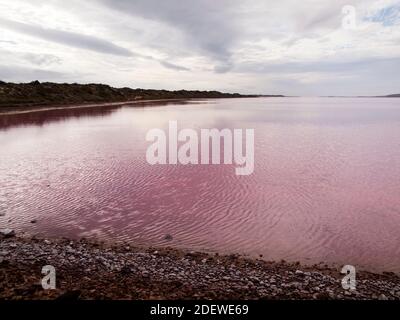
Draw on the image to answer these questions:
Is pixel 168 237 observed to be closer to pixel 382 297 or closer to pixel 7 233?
pixel 7 233

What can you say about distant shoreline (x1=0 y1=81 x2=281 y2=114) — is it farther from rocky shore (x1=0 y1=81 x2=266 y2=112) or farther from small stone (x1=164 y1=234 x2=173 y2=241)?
small stone (x1=164 y1=234 x2=173 y2=241)

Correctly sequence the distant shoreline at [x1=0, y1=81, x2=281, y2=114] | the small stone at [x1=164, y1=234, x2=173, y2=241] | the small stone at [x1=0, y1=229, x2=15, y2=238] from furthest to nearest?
the distant shoreline at [x1=0, y1=81, x2=281, y2=114] → the small stone at [x1=164, y1=234, x2=173, y2=241] → the small stone at [x1=0, y1=229, x2=15, y2=238]

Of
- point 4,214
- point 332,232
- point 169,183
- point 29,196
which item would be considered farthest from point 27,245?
point 332,232

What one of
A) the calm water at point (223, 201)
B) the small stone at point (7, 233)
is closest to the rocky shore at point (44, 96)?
the calm water at point (223, 201)

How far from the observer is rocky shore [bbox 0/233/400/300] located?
6.54 metres

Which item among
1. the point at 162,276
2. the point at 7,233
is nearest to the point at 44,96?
the point at 7,233

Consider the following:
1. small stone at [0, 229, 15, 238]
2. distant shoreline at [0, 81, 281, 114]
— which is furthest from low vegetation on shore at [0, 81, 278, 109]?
small stone at [0, 229, 15, 238]

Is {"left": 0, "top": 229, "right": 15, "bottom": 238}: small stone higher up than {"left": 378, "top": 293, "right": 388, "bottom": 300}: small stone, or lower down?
higher up

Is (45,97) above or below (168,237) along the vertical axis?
above

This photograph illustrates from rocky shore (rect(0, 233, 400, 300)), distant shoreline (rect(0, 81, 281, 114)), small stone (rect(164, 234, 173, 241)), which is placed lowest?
small stone (rect(164, 234, 173, 241))

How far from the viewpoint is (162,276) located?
7.33 m

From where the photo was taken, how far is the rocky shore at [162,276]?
654 cm

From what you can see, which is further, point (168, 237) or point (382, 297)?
point (168, 237)
